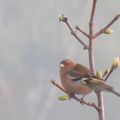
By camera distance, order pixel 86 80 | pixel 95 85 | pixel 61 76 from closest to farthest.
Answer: pixel 95 85 < pixel 86 80 < pixel 61 76

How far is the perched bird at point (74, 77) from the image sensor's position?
278 cm

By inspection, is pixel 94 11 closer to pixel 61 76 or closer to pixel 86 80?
pixel 86 80

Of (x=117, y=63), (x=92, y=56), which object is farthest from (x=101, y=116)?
(x=117, y=63)

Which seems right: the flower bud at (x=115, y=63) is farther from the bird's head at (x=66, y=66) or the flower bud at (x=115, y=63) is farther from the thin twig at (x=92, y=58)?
the bird's head at (x=66, y=66)

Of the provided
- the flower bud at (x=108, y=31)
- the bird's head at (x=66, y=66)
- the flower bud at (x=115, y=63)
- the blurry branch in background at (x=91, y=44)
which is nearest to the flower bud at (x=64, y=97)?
the blurry branch in background at (x=91, y=44)

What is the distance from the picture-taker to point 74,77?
315 centimetres

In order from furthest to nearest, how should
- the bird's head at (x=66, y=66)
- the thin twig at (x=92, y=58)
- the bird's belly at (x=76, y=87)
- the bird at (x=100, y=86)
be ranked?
the bird's head at (x=66, y=66) < the bird's belly at (x=76, y=87) < the bird at (x=100, y=86) < the thin twig at (x=92, y=58)

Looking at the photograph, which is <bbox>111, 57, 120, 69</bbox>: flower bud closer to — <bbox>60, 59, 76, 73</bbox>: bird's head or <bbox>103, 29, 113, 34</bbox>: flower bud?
<bbox>103, 29, 113, 34</bbox>: flower bud

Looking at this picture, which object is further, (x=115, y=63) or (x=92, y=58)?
(x=115, y=63)

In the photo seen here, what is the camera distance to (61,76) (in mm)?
3270

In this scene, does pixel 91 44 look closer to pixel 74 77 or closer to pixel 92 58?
pixel 92 58

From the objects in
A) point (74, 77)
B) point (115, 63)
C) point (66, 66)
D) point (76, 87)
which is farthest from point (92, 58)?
point (66, 66)

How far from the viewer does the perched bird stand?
2777 mm

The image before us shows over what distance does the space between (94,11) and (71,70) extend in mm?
1372
